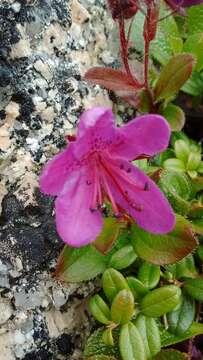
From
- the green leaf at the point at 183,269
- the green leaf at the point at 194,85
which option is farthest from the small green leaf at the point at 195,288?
the green leaf at the point at 194,85

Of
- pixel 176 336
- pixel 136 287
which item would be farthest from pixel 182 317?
pixel 136 287

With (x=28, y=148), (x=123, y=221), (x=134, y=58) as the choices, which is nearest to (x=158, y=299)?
(x=123, y=221)

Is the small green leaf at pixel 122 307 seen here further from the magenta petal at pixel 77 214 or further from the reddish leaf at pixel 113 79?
the reddish leaf at pixel 113 79

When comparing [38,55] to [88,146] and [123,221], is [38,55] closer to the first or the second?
[88,146]

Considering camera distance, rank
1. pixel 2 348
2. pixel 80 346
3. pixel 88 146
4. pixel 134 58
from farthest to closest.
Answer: pixel 134 58, pixel 80 346, pixel 2 348, pixel 88 146

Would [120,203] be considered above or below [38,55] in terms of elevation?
below

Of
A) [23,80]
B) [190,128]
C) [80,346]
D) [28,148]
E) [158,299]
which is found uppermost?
[23,80]
